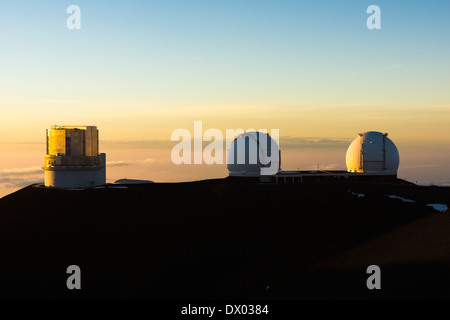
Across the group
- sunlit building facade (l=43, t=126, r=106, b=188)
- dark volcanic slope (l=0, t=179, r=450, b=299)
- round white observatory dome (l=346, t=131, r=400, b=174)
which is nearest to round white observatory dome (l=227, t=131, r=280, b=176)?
dark volcanic slope (l=0, t=179, r=450, b=299)

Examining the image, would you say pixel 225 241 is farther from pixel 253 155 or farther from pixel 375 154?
pixel 375 154

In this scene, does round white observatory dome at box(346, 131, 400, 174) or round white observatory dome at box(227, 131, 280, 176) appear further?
round white observatory dome at box(346, 131, 400, 174)

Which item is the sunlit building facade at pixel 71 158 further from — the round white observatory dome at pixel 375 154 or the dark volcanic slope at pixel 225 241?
the round white observatory dome at pixel 375 154

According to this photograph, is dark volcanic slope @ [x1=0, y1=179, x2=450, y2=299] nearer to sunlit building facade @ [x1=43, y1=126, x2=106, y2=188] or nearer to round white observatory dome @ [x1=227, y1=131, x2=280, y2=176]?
sunlit building facade @ [x1=43, y1=126, x2=106, y2=188]

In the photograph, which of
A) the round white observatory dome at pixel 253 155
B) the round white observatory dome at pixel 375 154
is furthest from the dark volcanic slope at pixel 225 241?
the round white observatory dome at pixel 375 154

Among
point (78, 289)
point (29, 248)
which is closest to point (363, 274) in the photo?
point (78, 289)

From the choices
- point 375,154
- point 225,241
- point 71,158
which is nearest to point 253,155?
point 375,154

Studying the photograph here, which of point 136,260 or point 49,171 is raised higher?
point 49,171
